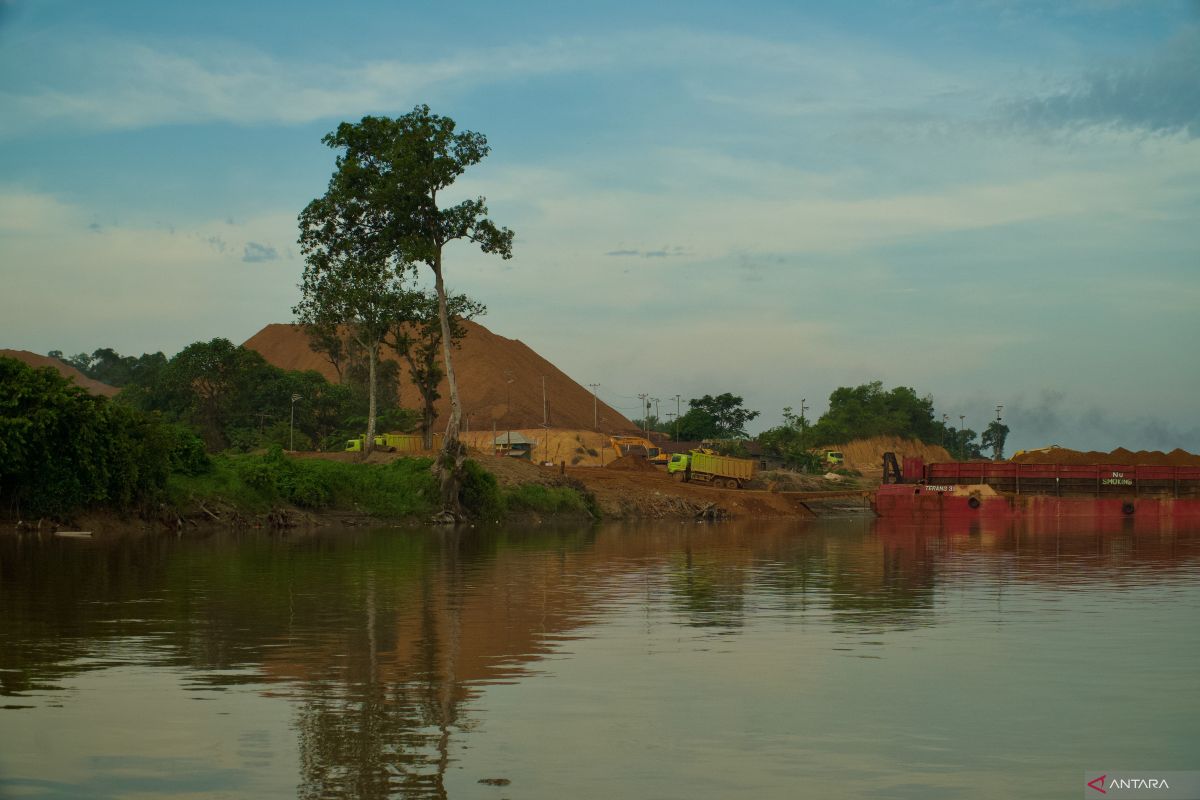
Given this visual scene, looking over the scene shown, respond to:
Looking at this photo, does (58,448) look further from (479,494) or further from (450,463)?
(479,494)

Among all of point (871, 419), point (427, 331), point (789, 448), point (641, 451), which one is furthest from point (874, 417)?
point (427, 331)

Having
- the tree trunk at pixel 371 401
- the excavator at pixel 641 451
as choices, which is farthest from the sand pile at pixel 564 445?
the tree trunk at pixel 371 401

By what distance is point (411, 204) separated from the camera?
171ft

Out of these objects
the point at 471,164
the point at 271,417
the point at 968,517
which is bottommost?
the point at 968,517

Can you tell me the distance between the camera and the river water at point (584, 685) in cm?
823

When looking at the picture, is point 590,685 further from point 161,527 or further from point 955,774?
point 161,527

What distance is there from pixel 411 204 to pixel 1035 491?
4987 cm

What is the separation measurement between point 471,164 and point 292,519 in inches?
672

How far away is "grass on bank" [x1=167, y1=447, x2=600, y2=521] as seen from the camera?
47.6 m

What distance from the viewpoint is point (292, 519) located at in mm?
48938

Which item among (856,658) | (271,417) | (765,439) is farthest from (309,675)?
(765,439)

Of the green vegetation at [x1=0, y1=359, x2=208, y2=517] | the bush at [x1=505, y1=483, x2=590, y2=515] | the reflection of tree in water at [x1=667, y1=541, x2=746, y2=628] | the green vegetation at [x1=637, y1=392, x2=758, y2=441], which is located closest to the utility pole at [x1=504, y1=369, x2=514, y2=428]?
the green vegetation at [x1=637, y1=392, x2=758, y2=441]

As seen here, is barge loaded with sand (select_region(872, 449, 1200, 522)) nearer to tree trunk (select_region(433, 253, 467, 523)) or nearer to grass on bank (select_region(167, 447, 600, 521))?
grass on bank (select_region(167, 447, 600, 521))

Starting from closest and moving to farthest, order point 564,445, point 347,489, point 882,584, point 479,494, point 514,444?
point 882,584 → point 347,489 → point 479,494 → point 514,444 → point 564,445
